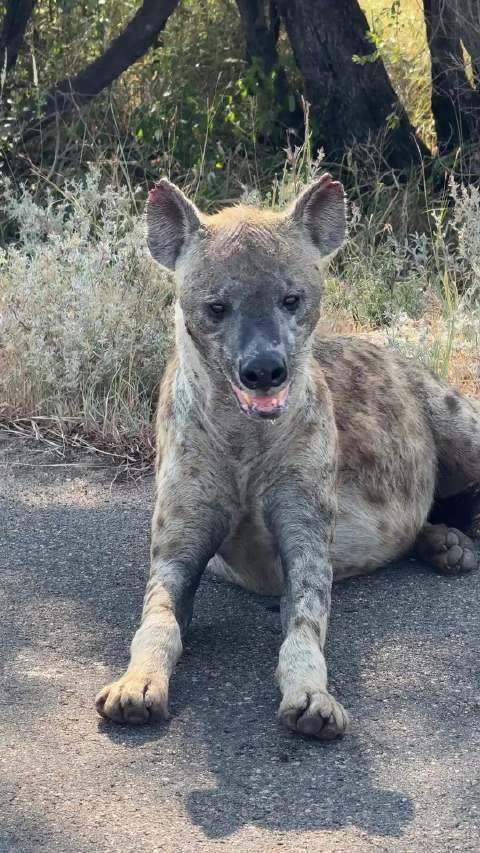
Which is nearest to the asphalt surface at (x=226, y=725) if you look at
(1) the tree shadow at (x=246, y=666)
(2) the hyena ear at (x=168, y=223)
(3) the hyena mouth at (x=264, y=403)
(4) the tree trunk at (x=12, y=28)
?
(1) the tree shadow at (x=246, y=666)

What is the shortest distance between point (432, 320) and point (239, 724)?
3.22 metres

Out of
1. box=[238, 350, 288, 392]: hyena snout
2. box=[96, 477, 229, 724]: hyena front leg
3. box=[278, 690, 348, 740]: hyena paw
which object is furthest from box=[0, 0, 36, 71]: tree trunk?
box=[278, 690, 348, 740]: hyena paw

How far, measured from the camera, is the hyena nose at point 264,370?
10.7 feet

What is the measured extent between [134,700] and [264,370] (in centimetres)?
77

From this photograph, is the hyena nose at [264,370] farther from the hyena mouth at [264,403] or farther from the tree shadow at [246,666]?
the tree shadow at [246,666]

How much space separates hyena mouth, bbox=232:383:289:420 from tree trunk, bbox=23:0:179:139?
4.75 meters

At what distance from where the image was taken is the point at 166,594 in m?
3.51

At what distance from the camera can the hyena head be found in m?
3.35

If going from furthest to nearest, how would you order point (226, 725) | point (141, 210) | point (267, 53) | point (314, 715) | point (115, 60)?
point (267, 53)
point (115, 60)
point (141, 210)
point (226, 725)
point (314, 715)

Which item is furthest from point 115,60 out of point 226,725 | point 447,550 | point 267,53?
point 226,725

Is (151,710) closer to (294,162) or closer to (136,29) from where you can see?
(294,162)

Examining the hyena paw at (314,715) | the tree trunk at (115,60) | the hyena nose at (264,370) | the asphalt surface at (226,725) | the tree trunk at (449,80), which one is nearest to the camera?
the asphalt surface at (226,725)

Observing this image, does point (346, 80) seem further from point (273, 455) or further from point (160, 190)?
point (273, 455)

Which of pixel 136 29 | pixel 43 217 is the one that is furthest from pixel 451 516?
pixel 136 29
